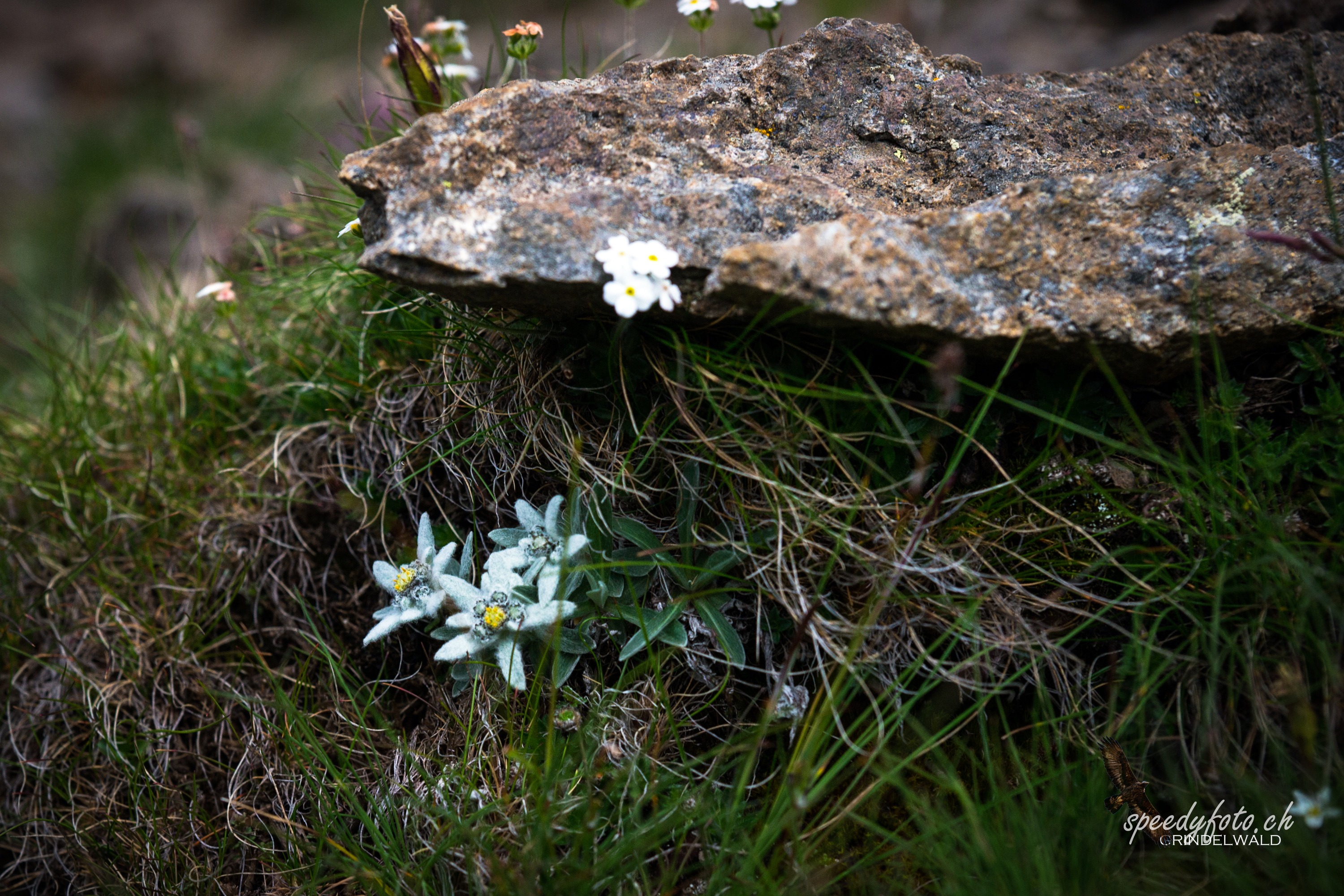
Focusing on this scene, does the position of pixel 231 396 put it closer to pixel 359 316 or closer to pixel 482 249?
pixel 359 316

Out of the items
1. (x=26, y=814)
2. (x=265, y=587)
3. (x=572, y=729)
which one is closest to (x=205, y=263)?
(x=265, y=587)

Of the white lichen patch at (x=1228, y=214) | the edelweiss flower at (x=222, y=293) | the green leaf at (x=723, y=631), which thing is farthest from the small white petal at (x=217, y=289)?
the white lichen patch at (x=1228, y=214)

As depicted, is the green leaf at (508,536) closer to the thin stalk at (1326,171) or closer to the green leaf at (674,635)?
the green leaf at (674,635)

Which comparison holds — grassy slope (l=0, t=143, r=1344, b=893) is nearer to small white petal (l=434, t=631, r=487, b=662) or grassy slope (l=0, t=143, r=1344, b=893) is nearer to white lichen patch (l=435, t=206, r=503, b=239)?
small white petal (l=434, t=631, r=487, b=662)

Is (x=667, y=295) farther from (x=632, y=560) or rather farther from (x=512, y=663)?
(x=512, y=663)

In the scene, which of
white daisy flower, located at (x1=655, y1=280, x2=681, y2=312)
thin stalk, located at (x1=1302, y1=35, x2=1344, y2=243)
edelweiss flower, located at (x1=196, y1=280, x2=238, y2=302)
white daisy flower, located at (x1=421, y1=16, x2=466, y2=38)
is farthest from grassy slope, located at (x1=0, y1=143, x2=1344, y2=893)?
white daisy flower, located at (x1=421, y1=16, x2=466, y2=38)

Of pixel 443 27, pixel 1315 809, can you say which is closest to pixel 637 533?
pixel 1315 809
